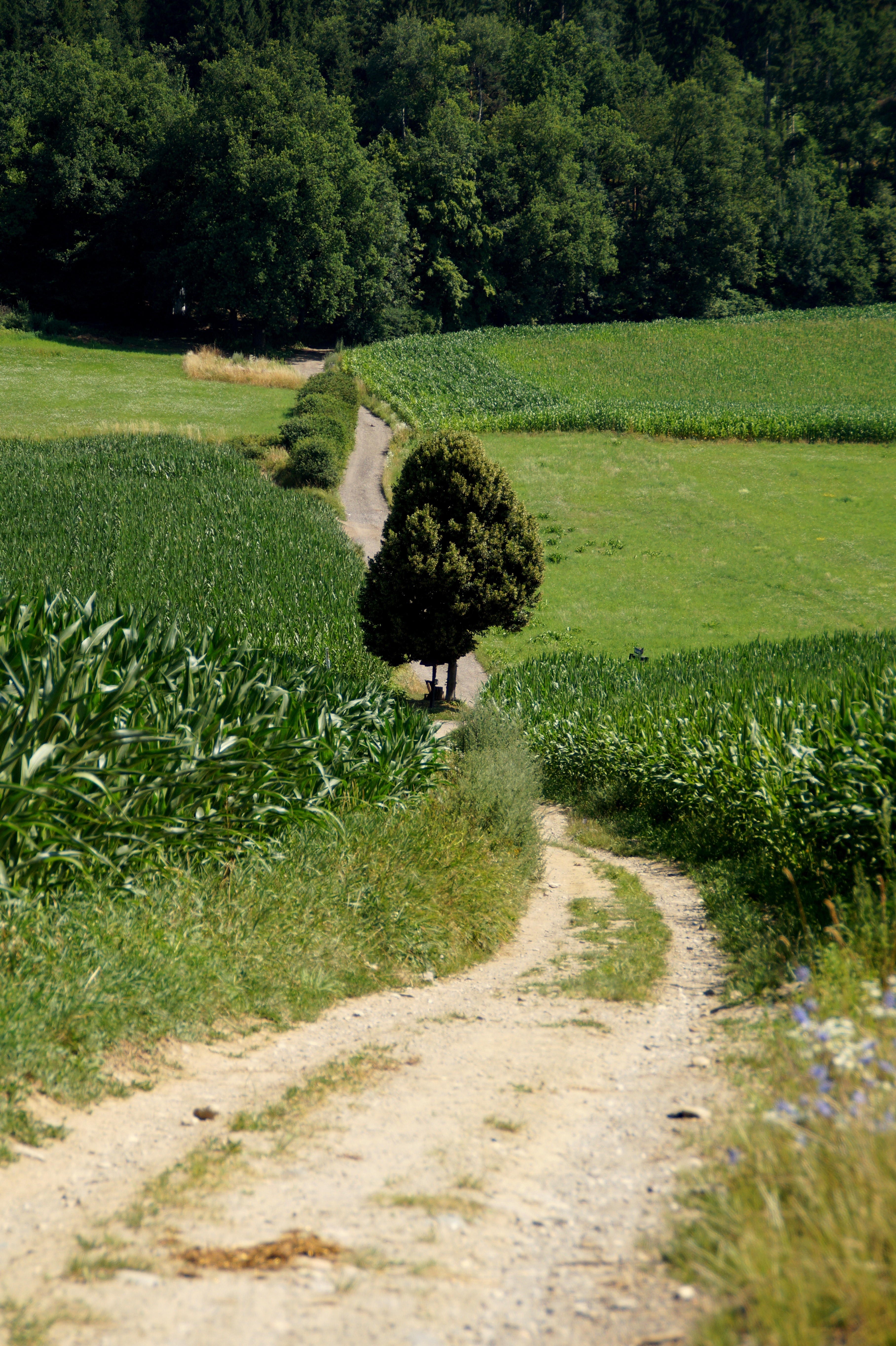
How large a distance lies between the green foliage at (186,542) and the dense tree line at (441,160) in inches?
1225

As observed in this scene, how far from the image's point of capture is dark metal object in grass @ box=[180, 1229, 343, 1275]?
2.88 meters

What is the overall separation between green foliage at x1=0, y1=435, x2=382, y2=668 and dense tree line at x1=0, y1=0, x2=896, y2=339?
3111 cm

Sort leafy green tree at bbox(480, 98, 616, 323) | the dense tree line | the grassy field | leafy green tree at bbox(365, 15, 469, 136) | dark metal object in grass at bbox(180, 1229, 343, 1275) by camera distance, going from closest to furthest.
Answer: dark metal object in grass at bbox(180, 1229, 343, 1275)
the grassy field
the dense tree line
leafy green tree at bbox(480, 98, 616, 323)
leafy green tree at bbox(365, 15, 469, 136)

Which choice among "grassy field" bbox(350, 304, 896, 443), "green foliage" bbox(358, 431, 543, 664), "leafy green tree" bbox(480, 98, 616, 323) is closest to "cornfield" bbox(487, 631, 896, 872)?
"green foliage" bbox(358, 431, 543, 664)

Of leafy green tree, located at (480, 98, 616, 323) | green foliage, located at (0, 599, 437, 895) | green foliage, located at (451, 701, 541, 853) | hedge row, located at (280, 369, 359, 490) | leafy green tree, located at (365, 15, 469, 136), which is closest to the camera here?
green foliage, located at (0, 599, 437, 895)

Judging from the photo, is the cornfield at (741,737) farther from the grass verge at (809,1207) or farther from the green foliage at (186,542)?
the green foliage at (186,542)

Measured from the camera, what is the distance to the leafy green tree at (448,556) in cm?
1839

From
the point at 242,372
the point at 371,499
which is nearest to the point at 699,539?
the point at 371,499

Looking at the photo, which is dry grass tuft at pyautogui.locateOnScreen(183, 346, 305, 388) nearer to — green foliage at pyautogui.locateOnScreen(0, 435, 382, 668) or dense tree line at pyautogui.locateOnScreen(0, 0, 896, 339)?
dense tree line at pyautogui.locateOnScreen(0, 0, 896, 339)

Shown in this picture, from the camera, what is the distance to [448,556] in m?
18.3

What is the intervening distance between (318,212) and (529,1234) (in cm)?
6297

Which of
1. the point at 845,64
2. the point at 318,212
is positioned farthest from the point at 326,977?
the point at 845,64

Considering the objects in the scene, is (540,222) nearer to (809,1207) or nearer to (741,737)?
(741,737)

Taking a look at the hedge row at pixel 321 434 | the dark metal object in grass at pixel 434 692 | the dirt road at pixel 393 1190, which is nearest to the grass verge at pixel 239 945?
the dirt road at pixel 393 1190
